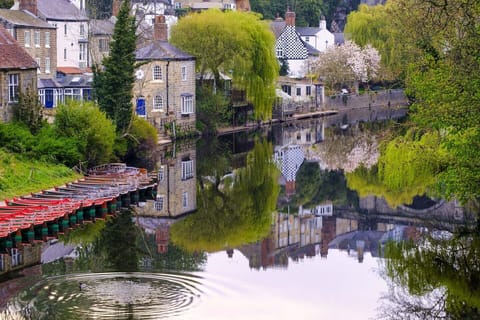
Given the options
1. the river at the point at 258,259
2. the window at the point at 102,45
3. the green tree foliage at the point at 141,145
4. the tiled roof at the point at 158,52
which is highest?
the window at the point at 102,45

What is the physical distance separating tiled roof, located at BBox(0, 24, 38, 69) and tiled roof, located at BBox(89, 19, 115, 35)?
24600 mm

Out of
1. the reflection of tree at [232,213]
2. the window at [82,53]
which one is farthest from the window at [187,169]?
the window at [82,53]

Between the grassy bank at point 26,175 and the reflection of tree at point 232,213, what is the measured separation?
4922 mm

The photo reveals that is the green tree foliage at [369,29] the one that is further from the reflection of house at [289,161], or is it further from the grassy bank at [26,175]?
the grassy bank at [26,175]

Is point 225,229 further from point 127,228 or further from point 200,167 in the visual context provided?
point 200,167

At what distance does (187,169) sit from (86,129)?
770 cm

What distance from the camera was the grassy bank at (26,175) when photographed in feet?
120

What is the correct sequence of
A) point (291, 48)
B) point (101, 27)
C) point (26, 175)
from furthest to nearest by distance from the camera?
point (291, 48) < point (101, 27) < point (26, 175)

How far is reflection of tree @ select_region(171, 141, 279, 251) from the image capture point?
3441 centimetres

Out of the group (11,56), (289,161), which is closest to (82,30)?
(289,161)

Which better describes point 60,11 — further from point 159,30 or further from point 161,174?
point 161,174

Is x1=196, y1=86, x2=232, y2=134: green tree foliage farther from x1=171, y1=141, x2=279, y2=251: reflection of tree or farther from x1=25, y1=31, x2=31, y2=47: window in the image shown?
x1=171, y1=141, x2=279, y2=251: reflection of tree

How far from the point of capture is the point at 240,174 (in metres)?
50.5

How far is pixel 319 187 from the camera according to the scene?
157 ft
